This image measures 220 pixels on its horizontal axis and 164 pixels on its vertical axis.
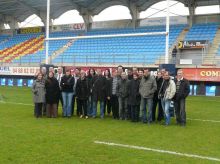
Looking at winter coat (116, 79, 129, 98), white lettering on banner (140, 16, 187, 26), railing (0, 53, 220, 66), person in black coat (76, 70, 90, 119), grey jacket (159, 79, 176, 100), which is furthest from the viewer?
white lettering on banner (140, 16, 187, 26)

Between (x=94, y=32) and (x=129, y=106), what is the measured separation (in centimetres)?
2494

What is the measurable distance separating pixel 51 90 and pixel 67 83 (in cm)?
56

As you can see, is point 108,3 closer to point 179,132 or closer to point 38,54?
point 38,54

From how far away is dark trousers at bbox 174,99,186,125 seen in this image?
11250mm

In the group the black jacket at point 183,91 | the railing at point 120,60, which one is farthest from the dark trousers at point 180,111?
the railing at point 120,60

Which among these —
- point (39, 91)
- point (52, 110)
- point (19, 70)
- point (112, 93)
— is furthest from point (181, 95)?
point (19, 70)

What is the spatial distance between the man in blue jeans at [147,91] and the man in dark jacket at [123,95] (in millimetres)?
640

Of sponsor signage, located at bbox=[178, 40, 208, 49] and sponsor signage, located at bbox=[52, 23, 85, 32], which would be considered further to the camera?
sponsor signage, located at bbox=[52, 23, 85, 32]

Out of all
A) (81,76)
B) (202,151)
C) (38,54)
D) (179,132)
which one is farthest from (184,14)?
(202,151)

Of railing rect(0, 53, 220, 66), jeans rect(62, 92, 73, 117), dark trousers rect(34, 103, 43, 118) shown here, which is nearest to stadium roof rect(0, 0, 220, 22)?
railing rect(0, 53, 220, 66)

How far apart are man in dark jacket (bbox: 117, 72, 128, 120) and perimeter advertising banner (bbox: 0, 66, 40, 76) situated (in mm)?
18029

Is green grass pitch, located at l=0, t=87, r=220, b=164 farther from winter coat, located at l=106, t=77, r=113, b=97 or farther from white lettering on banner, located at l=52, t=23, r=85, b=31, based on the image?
white lettering on banner, located at l=52, t=23, r=85, b=31

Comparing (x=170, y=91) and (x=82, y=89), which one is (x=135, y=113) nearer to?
(x=170, y=91)

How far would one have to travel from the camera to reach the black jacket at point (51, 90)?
12.6 metres
